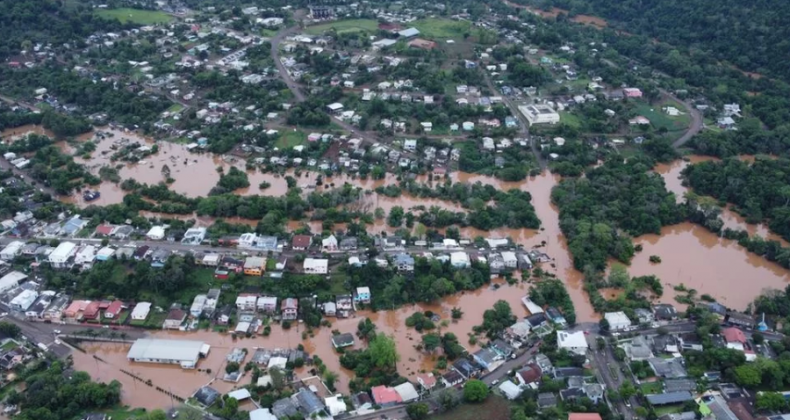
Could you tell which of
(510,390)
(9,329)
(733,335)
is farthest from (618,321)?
(9,329)

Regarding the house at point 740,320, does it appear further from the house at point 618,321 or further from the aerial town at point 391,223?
the house at point 618,321

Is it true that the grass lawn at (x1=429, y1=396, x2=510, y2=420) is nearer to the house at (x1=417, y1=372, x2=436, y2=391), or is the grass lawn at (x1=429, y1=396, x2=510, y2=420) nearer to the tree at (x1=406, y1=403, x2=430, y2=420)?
the tree at (x1=406, y1=403, x2=430, y2=420)

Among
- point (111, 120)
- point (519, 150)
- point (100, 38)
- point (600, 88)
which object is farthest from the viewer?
point (100, 38)

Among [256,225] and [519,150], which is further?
[519,150]

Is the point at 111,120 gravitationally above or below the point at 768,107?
below

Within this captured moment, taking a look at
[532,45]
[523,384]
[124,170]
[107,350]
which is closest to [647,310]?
[523,384]

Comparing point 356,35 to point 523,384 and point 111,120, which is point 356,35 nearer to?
point 111,120

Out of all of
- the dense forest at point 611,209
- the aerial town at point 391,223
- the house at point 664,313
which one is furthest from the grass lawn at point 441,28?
the house at point 664,313

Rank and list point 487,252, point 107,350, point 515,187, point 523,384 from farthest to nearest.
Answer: point 515,187, point 487,252, point 107,350, point 523,384
